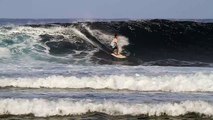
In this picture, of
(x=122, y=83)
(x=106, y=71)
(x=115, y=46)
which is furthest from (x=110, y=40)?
(x=122, y=83)

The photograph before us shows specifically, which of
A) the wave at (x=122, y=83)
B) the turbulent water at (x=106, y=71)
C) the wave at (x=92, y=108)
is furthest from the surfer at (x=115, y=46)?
the wave at (x=92, y=108)

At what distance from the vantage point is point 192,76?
55.0 ft

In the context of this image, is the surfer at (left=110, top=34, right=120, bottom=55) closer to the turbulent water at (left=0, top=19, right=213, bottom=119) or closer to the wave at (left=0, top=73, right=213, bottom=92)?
the turbulent water at (left=0, top=19, right=213, bottom=119)

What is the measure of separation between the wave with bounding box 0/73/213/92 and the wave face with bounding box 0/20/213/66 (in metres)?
6.97

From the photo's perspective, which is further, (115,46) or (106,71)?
(115,46)

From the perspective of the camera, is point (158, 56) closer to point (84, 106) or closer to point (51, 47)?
point (51, 47)

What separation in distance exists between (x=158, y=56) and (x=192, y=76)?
981 centimetres

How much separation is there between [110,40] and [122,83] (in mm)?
11830

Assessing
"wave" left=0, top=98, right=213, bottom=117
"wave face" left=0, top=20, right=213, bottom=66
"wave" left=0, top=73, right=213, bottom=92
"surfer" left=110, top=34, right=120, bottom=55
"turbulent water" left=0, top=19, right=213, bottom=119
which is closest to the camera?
"wave" left=0, top=98, right=213, bottom=117

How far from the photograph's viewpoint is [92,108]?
11.4 meters

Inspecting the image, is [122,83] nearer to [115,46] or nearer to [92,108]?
[92,108]

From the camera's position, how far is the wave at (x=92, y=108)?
36.8 ft

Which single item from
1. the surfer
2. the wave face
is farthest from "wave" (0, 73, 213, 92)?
the surfer

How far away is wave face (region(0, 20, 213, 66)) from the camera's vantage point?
24.6m
